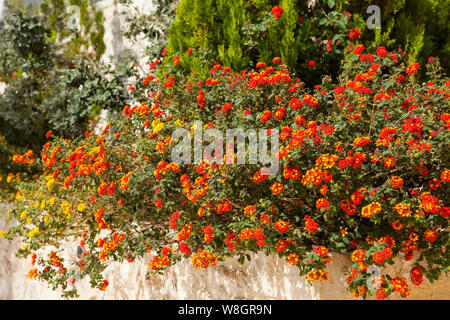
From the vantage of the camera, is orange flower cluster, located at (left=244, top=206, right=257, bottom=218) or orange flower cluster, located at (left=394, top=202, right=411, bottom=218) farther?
orange flower cluster, located at (left=244, top=206, right=257, bottom=218)

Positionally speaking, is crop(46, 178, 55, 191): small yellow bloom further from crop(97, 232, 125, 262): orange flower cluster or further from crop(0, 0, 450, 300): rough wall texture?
crop(97, 232, 125, 262): orange flower cluster

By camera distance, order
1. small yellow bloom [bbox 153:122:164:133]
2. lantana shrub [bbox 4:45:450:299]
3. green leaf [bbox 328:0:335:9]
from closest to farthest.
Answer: lantana shrub [bbox 4:45:450:299] < small yellow bloom [bbox 153:122:164:133] < green leaf [bbox 328:0:335:9]

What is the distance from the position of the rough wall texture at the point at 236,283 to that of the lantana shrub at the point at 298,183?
141mm

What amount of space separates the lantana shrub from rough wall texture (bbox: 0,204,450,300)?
0.14 meters

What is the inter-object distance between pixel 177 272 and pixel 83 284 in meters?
1.63

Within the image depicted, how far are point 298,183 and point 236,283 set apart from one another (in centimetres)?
120

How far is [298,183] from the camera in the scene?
272cm

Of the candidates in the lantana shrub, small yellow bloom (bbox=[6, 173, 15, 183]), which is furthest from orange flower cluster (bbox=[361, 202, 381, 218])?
small yellow bloom (bbox=[6, 173, 15, 183])

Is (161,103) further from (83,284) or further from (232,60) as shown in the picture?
(83,284)

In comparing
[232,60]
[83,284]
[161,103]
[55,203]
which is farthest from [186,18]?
[83,284]

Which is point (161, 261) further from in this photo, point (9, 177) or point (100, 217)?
point (9, 177)

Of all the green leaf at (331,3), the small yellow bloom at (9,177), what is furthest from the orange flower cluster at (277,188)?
the small yellow bloom at (9,177)

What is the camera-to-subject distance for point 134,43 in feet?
24.1

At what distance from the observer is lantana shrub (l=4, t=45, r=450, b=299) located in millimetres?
2518
